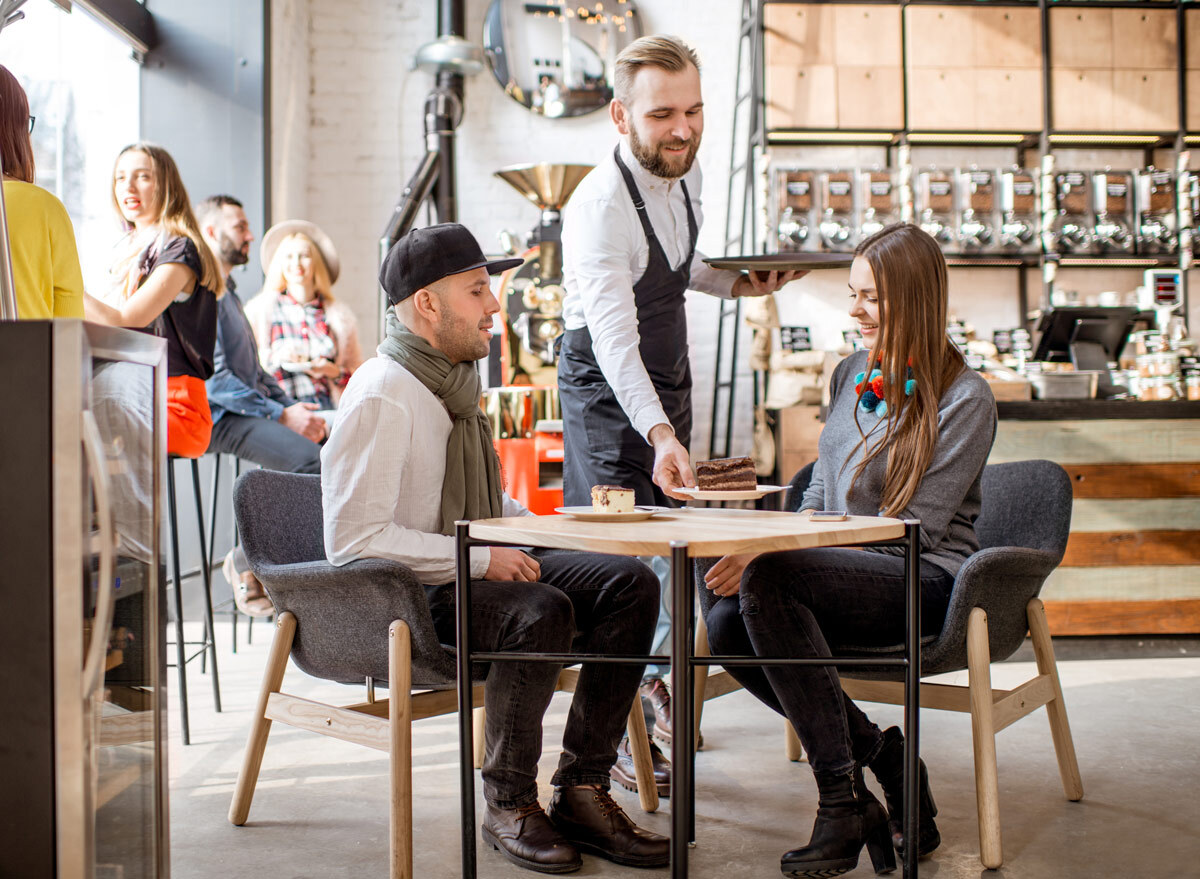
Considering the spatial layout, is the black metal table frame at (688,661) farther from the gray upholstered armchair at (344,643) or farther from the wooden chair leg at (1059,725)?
the wooden chair leg at (1059,725)

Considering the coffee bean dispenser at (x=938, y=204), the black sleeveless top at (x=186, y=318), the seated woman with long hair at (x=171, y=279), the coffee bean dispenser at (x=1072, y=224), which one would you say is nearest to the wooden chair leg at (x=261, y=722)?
the seated woman with long hair at (x=171, y=279)

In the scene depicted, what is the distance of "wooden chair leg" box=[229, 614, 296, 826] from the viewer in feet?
6.86

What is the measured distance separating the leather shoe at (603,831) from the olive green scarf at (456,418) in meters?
0.56

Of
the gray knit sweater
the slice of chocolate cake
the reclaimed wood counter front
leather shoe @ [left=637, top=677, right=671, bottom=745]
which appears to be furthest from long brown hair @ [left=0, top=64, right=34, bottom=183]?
the reclaimed wood counter front

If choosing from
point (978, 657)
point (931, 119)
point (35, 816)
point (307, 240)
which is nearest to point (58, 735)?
point (35, 816)

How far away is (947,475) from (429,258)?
3.54 ft

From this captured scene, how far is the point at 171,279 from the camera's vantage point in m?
2.95

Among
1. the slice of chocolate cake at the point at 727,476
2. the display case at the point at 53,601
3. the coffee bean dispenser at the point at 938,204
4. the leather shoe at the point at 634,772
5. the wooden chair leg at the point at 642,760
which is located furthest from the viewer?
the coffee bean dispenser at the point at 938,204

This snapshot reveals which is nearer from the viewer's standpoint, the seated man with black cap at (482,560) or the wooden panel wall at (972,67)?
the seated man with black cap at (482,560)

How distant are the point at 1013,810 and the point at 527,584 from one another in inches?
47.1

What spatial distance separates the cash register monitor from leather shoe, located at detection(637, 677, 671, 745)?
2517 mm

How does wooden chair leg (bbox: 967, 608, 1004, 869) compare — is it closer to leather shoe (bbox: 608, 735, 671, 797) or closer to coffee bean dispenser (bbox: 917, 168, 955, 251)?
leather shoe (bbox: 608, 735, 671, 797)

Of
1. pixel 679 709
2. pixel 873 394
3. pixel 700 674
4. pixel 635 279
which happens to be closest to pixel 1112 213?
pixel 635 279

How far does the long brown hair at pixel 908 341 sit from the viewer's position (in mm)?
2148
